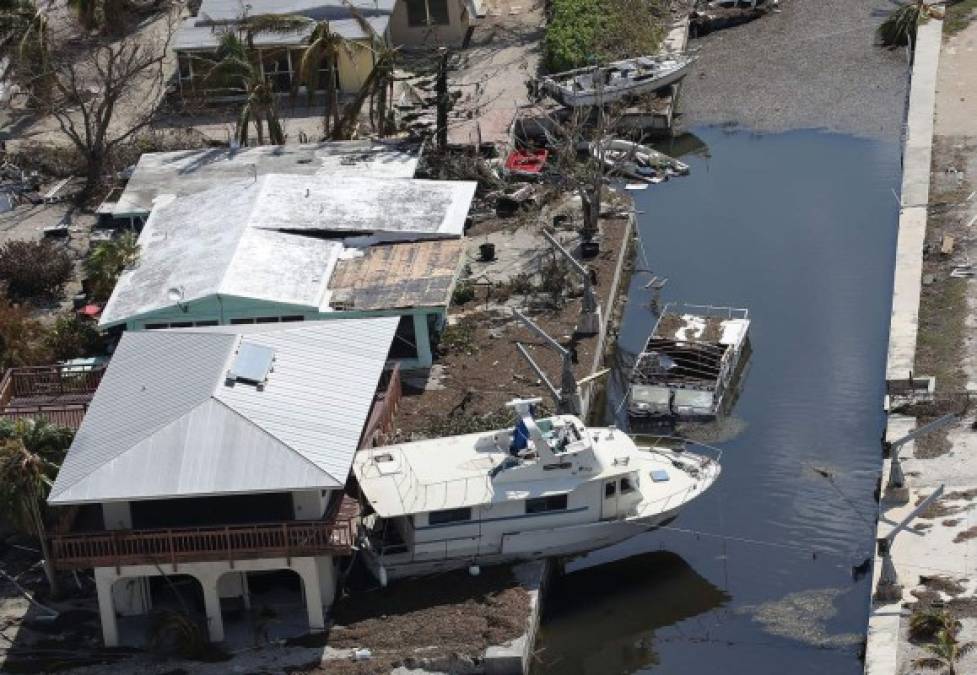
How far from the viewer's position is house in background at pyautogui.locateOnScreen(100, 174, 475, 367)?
2251 inches

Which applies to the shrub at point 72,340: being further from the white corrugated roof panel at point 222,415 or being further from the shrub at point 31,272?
the white corrugated roof panel at point 222,415

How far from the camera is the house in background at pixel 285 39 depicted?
250 feet

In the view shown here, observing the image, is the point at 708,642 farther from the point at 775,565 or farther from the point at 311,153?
the point at 311,153

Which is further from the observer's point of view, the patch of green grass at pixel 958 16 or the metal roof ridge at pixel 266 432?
the patch of green grass at pixel 958 16

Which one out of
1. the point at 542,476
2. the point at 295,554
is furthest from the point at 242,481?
the point at 542,476

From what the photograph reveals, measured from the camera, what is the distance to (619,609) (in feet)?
165

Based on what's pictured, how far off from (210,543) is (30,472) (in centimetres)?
443

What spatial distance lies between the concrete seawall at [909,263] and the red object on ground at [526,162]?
11889mm

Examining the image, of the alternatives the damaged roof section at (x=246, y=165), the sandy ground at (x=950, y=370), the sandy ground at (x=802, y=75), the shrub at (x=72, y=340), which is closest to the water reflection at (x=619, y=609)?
the sandy ground at (x=950, y=370)

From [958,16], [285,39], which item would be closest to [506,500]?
[285,39]

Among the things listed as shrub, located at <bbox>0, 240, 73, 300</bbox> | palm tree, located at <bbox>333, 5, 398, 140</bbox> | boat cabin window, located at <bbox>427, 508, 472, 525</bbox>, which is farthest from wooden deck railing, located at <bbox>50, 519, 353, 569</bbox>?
palm tree, located at <bbox>333, 5, 398, 140</bbox>

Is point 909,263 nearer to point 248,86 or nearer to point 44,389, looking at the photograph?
point 248,86

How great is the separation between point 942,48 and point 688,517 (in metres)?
35.2

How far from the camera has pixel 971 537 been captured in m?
49.0
